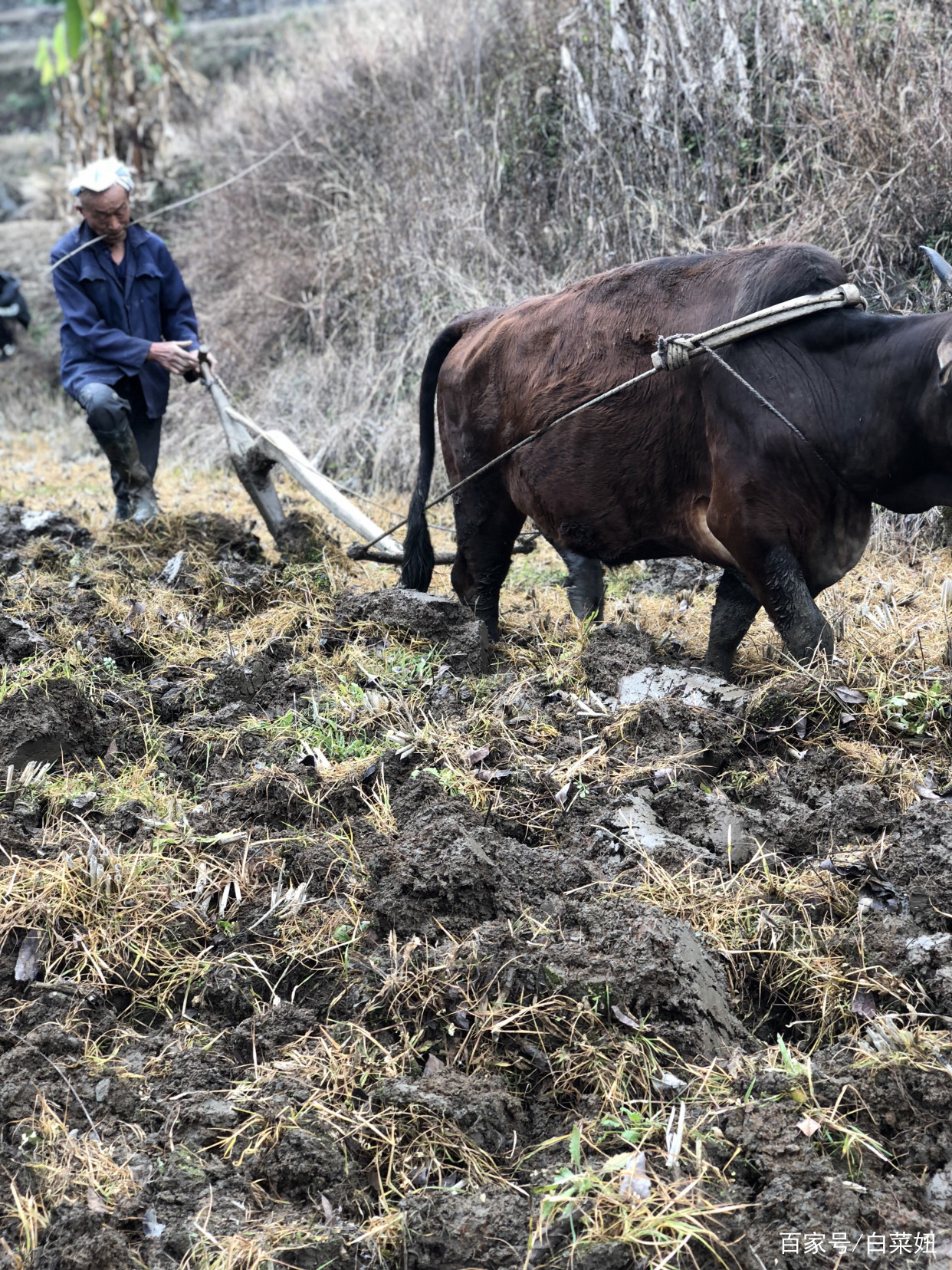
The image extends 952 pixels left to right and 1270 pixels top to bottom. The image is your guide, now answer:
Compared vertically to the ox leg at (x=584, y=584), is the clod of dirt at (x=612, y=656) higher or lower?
higher

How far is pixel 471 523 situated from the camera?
5539mm

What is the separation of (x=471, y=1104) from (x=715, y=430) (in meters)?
2.64

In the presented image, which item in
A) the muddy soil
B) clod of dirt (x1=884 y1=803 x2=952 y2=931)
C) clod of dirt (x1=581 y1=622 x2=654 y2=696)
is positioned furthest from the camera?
clod of dirt (x1=581 y1=622 x2=654 y2=696)

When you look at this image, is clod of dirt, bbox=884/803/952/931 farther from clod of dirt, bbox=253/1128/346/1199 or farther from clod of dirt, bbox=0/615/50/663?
clod of dirt, bbox=0/615/50/663

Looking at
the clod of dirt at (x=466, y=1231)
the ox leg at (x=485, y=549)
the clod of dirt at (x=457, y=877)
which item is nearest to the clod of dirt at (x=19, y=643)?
the ox leg at (x=485, y=549)

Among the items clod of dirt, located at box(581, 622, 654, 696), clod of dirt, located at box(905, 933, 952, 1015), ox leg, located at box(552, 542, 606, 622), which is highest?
clod of dirt, located at box(905, 933, 952, 1015)

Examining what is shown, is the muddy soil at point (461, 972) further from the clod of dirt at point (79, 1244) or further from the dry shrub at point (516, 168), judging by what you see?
the dry shrub at point (516, 168)

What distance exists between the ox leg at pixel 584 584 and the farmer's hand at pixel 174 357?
2.53 m

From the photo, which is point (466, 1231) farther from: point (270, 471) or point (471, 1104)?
point (270, 471)

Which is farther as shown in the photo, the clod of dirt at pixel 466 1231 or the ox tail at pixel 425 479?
the ox tail at pixel 425 479

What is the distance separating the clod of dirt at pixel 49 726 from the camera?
3.89 metres

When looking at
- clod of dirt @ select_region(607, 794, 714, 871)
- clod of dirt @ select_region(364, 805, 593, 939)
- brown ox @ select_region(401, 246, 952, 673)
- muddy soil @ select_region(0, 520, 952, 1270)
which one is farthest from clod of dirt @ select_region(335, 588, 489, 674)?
clod of dirt @ select_region(364, 805, 593, 939)

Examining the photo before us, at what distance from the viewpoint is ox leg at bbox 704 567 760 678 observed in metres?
4.77

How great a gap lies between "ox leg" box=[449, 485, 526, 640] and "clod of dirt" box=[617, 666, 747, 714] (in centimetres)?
133
